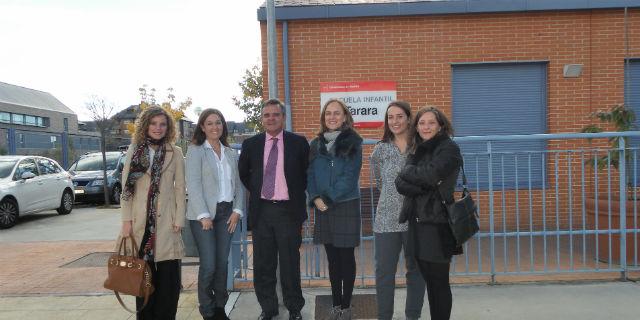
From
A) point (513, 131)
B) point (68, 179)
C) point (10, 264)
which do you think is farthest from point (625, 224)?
point (68, 179)

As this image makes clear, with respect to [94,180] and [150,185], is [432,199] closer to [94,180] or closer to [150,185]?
[150,185]

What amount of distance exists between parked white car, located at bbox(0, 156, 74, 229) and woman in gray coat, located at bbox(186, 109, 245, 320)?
8.56 metres

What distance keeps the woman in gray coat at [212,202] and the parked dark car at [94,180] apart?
39.7 feet

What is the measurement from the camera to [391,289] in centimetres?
386

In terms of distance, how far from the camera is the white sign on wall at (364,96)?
775 cm

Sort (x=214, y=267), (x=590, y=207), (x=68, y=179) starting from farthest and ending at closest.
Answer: (x=68, y=179)
(x=590, y=207)
(x=214, y=267)

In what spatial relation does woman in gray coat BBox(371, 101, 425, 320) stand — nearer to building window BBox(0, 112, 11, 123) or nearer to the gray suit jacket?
the gray suit jacket

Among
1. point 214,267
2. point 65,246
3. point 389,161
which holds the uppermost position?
point 389,161

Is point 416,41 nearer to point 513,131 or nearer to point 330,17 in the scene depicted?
point 330,17

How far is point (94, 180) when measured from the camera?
50.3 ft

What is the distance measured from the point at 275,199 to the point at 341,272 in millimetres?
825

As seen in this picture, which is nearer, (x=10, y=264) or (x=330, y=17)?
(x=10, y=264)

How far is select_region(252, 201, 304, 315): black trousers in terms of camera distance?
400 centimetres

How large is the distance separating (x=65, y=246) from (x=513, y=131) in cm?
794
